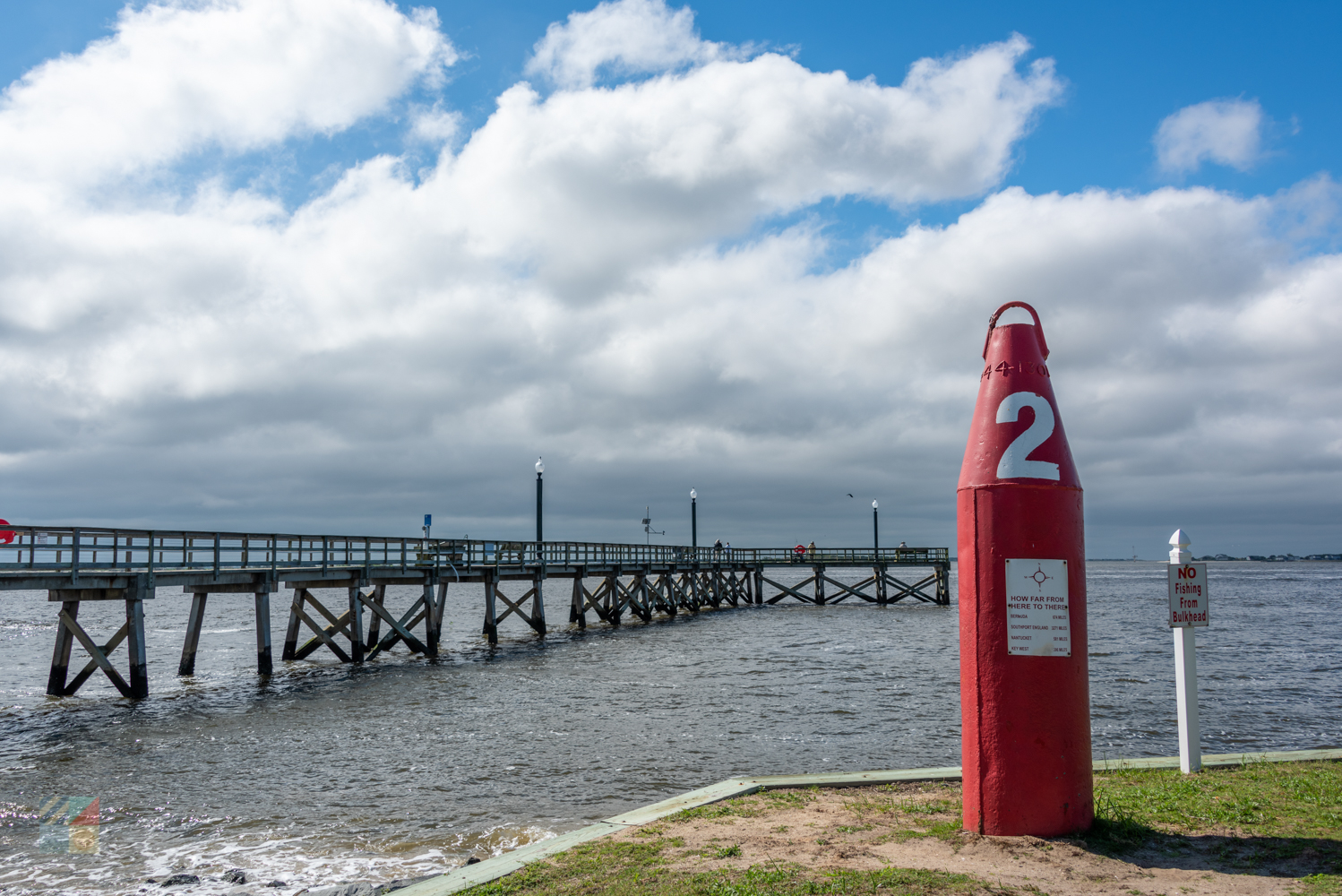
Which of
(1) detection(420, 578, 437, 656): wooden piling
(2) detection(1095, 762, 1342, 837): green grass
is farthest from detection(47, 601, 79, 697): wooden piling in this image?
(2) detection(1095, 762, 1342, 837): green grass

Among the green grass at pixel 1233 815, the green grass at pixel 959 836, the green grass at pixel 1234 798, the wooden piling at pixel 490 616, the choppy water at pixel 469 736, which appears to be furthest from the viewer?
the wooden piling at pixel 490 616

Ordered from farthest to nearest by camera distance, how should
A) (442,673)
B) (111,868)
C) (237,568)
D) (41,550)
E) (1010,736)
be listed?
1. (442,673)
2. (237,568)
3. (41,550)
4. (111,868)
5. (1010,736)

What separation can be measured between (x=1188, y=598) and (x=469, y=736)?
10.4 m

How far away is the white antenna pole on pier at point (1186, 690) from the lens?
8.34 meters

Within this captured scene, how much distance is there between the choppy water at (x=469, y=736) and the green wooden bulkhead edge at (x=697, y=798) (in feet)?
5.28

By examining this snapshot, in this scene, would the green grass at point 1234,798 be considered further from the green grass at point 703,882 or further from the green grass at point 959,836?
the green grass at point 703,882

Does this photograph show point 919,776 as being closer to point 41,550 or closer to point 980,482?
point 980,482

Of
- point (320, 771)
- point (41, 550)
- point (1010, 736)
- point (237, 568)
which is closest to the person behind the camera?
point (1010, 736)

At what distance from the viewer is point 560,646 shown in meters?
29.3

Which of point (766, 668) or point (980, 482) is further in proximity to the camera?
point (766, 668)

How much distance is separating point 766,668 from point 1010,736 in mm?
17073

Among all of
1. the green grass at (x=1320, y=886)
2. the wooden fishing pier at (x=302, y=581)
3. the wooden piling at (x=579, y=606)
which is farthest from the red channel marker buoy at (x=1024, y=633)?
the wooden piling at (x=579, y=606)

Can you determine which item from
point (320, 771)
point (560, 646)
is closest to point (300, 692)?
point (320, 771)

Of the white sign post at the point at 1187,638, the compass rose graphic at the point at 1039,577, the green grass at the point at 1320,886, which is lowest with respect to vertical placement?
the green grass at the point at 1320,886
